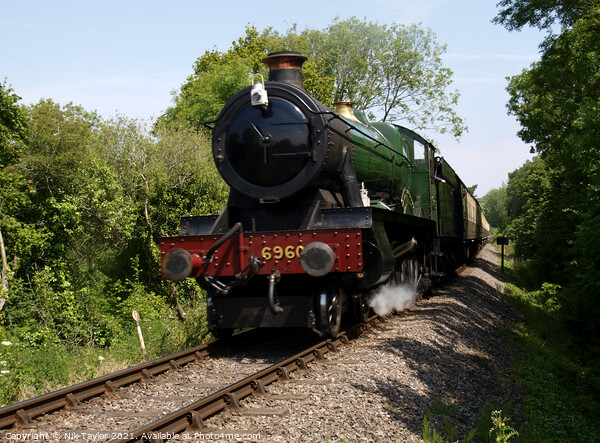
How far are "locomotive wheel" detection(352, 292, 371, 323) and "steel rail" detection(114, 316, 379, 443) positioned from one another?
4.49 ft

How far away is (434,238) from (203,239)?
6.78 meters

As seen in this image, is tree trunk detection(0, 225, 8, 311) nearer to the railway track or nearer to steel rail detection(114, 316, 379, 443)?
the railway track

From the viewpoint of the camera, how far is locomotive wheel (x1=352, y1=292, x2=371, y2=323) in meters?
7.96

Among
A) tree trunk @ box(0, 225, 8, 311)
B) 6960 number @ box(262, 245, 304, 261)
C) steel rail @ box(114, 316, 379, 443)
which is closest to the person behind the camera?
steel rail @ box(114, 316, 379, 443)

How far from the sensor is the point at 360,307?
8227 millimetres

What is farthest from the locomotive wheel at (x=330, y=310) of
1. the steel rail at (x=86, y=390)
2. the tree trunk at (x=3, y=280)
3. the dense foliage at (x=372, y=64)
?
the dense foliage at (x=372, y=64)

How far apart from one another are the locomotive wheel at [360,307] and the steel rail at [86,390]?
7.59 feet

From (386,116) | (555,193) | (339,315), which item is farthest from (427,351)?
(386,116)

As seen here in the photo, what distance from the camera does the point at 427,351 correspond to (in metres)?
7.08

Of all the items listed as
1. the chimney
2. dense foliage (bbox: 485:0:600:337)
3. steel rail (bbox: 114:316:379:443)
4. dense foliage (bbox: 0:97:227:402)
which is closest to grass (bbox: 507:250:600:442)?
dense foliage (bbox: 485:0:600:337)

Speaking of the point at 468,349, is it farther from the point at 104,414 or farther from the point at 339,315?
the point at 104,414

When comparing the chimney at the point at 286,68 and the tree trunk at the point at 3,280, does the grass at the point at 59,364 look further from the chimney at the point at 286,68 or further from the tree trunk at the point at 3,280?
the chimney at the point at 286,68

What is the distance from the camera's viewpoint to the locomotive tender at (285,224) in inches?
271

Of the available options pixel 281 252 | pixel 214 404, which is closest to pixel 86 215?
pixel 281 252
